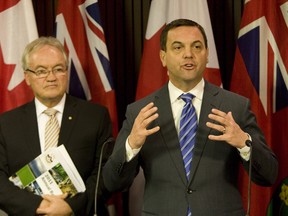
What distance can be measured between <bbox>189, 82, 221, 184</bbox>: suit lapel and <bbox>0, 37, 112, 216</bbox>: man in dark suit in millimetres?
622

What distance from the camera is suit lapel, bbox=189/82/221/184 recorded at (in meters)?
2.19

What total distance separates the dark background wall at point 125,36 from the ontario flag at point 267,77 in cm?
38

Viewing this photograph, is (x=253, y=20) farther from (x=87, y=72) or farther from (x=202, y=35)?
(x=87, y=72)

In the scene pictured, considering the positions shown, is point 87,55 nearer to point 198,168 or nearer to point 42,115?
point 42,115

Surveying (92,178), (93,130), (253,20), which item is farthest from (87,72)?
(253,20)

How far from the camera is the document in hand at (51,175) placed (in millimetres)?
2570

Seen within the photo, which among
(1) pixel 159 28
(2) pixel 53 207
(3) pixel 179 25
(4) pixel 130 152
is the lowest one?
(2) pixel 53 207

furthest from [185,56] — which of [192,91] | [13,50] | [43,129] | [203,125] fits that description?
[13,50]

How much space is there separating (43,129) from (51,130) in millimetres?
46

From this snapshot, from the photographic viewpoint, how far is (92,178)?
2.67 meters

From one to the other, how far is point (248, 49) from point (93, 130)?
1.02 metres

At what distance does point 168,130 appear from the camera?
7.43 feet

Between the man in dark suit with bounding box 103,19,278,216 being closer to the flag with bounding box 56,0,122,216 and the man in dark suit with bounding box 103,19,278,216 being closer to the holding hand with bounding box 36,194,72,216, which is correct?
the holding hand with bounding box 36,194,72,216

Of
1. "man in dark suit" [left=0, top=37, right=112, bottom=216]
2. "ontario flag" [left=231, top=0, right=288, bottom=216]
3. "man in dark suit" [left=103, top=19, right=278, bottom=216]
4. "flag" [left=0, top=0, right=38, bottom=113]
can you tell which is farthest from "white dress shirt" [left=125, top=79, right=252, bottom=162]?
"flag" [left=0, top=0, right=38, bottom=113]
